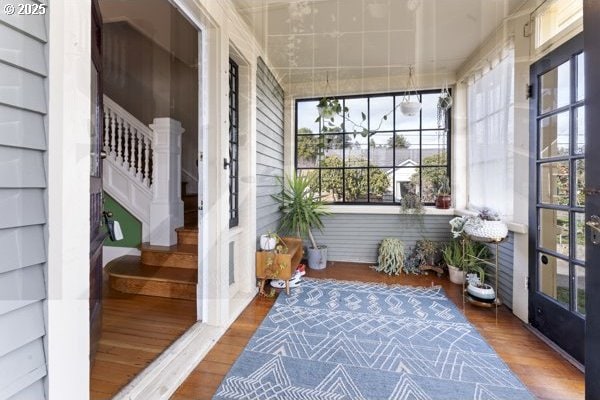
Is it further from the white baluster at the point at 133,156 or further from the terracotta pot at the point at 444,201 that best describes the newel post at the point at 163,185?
the terracotta pot at the point at 444,201

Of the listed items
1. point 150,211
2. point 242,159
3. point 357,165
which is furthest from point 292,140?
point 150,211

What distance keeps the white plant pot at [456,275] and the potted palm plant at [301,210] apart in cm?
150

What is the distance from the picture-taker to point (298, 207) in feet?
11.6

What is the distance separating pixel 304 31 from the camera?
278 centimetres

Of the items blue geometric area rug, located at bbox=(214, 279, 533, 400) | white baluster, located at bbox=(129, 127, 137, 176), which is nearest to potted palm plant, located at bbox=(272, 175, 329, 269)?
blue geometric area rug, located at bbox=(214, 279, 533, 400)

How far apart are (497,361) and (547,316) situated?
64 centimetres

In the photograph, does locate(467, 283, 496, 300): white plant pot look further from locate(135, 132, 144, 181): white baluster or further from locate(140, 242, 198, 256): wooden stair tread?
locate(135, 132, 144, 181): white baluster

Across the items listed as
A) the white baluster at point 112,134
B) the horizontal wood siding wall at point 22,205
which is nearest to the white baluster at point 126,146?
the white baluster at point 112,134

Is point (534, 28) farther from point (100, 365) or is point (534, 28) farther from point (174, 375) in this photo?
point (100, 365)

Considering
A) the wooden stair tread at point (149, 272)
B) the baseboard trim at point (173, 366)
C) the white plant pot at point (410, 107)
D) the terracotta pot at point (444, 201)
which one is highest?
the white plant pot at point (410, 107)

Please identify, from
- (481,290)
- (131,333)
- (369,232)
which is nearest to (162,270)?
(131,333)

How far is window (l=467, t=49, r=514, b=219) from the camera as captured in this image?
8.36 feet

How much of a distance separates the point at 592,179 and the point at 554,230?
997 millimetres

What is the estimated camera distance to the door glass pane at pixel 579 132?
5.88 ft
